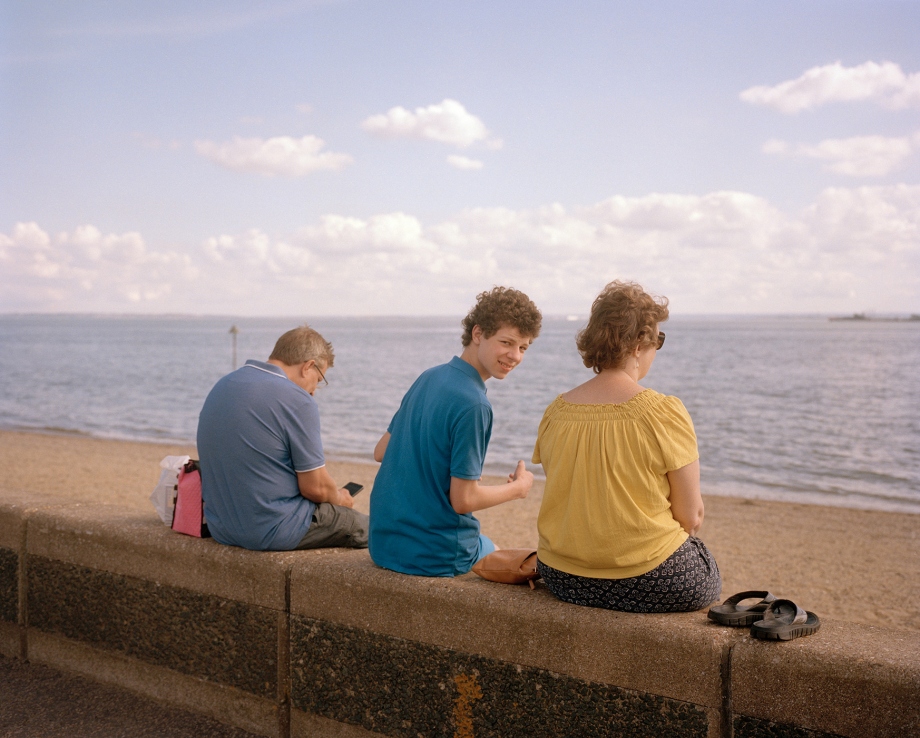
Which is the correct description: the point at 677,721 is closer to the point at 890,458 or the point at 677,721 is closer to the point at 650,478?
the point at 650,478

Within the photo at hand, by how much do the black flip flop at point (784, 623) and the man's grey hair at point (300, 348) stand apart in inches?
84.4

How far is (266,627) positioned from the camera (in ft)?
10.8

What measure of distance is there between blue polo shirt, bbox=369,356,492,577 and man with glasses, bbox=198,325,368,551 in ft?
1.20

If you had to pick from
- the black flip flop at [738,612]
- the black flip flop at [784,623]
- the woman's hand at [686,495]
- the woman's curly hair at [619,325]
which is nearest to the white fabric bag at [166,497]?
the woman's curly hair at [619,325]

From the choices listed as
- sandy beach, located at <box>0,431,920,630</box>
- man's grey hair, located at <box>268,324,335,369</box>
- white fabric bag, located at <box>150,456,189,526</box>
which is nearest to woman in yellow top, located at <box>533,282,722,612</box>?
man's grey hair, located at <box>268,324,335,369</box>

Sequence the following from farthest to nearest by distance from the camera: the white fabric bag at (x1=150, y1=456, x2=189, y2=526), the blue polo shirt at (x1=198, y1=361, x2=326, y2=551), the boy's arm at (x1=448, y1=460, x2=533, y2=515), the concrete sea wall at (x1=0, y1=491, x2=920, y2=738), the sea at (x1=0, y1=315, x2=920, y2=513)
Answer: the sea at (x1=0, y1=315, x2=920, y2=513), the white fabric bag at (x1=150, y1=456, x2=189, y2=526), the blue polo shirt at (x1=198, y1=361, x2=326, y2=551), the boy's arm at (x1=448, y1=460, x2=533, y2=515), the concrete sea wall at (x1=0, y1=491, x2=920, y2=738)

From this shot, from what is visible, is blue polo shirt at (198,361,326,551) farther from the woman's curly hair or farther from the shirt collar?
the woman's curly hair

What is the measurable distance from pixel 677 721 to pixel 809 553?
852cm

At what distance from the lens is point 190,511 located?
3.64 metres

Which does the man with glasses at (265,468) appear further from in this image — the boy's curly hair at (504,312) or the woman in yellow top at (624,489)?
the woman in yellow top at (624,489)

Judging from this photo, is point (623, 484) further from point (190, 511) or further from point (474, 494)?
point (190, 511)

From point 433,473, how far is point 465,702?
78 cm

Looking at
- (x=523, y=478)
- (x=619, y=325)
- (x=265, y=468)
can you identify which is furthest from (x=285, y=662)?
(x=619, y=325)

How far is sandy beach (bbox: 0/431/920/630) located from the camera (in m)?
8.32
